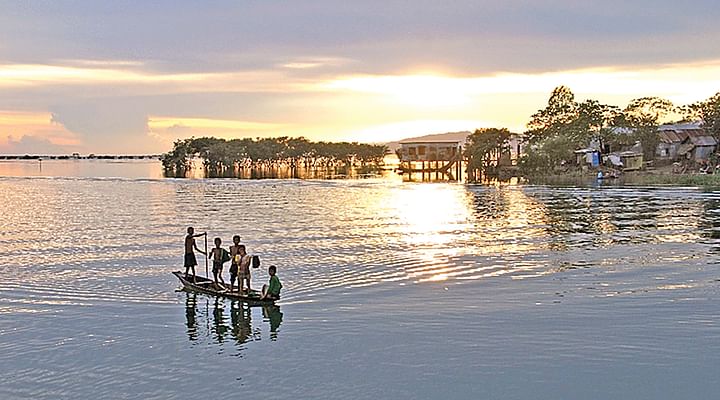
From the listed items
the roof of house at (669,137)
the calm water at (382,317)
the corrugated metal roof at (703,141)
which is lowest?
the calm water at (382,317)

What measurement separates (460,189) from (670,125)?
163 feet

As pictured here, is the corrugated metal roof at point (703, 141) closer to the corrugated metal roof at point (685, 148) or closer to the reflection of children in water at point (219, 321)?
the corrugated metal roof at point (685, 148)

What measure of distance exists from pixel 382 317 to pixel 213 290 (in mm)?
6574

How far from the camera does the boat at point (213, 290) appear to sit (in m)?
24.4

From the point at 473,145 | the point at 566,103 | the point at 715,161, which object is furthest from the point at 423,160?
the point at 715,161

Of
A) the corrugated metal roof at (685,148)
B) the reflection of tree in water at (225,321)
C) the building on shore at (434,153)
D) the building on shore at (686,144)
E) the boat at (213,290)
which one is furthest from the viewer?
the building on shore at (434,153)

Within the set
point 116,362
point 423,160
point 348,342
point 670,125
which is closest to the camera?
point 116,362

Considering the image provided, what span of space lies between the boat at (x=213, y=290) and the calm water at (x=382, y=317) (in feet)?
0.96

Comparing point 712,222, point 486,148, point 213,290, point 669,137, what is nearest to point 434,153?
point 486,148

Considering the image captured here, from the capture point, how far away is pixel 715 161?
313ft

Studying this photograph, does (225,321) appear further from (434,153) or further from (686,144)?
(434,153)

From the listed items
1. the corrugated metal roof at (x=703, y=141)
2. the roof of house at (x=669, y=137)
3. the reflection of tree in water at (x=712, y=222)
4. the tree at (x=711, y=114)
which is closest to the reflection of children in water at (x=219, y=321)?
the reflection of tree in water at (x=712, y=222)

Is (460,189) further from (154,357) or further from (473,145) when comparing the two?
(154,357)

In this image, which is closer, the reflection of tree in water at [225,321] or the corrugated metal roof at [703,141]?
the reflection of tree in water at [225,321]
